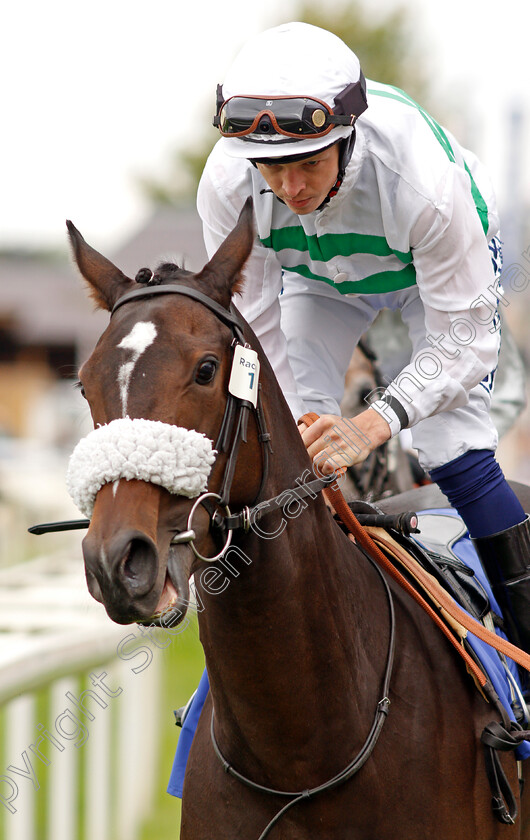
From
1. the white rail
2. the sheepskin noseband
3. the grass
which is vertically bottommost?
the grass

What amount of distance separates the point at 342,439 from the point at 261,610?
55 centimetres

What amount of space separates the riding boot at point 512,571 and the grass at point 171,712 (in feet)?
3.32

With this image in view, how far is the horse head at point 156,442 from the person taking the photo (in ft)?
6.35

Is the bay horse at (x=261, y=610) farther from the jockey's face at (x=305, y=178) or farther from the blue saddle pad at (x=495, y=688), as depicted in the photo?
the jockey's face at (x=305, y=178)

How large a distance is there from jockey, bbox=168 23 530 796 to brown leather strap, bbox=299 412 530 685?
0.23 metres

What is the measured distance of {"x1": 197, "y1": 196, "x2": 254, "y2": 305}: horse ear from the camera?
7.60 feet

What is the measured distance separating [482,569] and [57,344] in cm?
2913

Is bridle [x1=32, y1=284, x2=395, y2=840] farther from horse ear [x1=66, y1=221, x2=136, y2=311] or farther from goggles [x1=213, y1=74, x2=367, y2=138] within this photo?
goggles [x1=213, y1=74, x2=367, y2=138]

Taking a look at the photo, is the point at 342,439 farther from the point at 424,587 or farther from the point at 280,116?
the point at 280,116

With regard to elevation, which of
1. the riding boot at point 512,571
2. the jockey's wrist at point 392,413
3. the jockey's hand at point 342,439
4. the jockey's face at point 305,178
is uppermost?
the jockey's face at point 305,178

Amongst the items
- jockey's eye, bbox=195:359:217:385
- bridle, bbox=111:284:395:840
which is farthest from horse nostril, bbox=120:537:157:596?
jockey's eye, bbox=195:359:217:385

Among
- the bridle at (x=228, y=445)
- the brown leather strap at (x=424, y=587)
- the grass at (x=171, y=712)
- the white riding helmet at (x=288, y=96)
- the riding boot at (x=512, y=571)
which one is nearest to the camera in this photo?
the bridle at (x=228, y=445)

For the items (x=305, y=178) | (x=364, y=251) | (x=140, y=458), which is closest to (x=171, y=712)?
(x=364, y=251)

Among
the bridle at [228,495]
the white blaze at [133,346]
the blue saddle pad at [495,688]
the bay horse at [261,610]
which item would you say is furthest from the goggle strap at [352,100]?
the blue saddle pad at [495,688]
